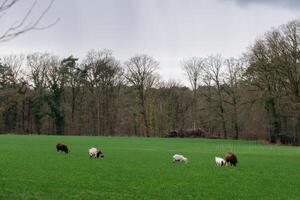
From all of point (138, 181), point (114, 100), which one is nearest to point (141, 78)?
point (114, 100)

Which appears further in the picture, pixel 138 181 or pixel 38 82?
pixel 38 82

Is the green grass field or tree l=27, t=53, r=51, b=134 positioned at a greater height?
tree l=27, t=53, r=51, b=134

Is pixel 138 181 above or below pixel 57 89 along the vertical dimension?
below

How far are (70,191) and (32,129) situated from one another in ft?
277

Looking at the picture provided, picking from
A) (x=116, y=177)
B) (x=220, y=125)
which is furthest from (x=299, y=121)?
(x=116, y=177)

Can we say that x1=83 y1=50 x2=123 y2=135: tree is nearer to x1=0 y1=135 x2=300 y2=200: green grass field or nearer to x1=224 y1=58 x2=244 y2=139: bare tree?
x1=224 y1=58 x2=244 y2=139: bare tree

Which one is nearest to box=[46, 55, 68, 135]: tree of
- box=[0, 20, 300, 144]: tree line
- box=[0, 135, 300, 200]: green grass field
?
box=[0, 20, 300, 144]: tree line

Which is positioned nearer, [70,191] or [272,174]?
[70,191]

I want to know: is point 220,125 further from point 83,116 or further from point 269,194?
point 269,194

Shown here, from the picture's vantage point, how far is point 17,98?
9181cm

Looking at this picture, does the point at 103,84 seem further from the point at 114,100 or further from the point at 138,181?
the point at 138,181

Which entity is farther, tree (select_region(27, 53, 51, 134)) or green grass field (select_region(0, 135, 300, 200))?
tree (select_region(27, 53, 51, 134))

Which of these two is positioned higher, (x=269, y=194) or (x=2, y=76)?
(x=2, y=76)

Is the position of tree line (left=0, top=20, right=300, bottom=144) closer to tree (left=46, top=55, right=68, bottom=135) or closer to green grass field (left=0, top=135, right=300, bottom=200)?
tree (left=46, top=55, right=68, bottom=135)
